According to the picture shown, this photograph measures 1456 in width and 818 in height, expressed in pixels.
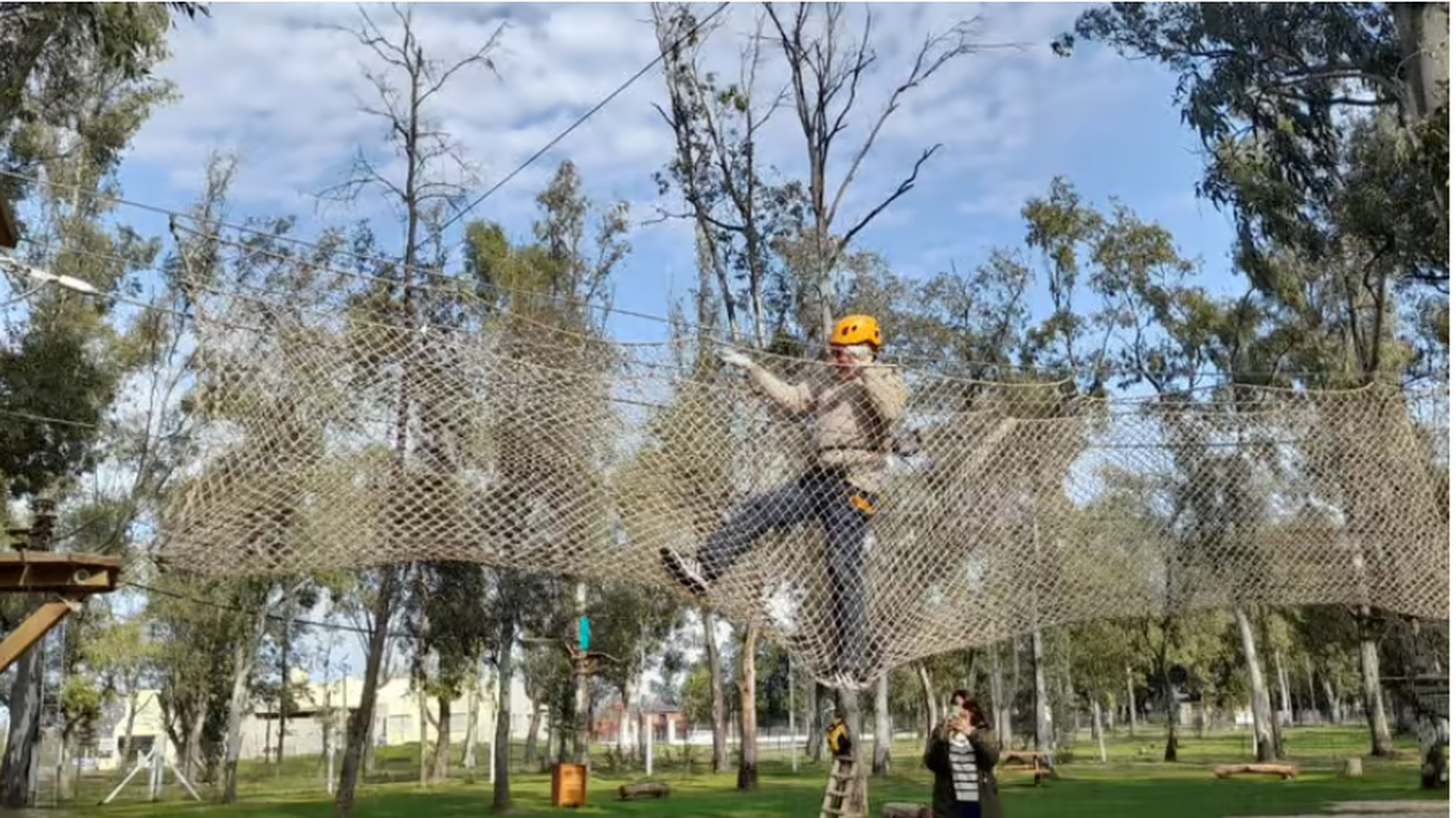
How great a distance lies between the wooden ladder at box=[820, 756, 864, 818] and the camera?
4770mm

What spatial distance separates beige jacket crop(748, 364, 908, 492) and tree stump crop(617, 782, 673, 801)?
10.5m

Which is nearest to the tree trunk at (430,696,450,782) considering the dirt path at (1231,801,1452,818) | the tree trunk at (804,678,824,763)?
the tree trunk at (804,678,824,763)

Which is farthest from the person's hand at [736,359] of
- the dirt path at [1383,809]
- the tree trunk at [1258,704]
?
the tree trunk at [1258,704]

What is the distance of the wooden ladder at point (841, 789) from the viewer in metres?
4.77

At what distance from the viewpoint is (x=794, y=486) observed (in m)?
4.33

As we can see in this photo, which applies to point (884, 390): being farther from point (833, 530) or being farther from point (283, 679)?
point (283, 679)

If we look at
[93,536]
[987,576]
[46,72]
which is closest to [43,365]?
[46,72]

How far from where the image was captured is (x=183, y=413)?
14469 millimetres

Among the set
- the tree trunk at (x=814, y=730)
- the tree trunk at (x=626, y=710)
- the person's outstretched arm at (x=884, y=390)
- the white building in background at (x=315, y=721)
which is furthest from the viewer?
the tree trunk at (x=814, y=730)

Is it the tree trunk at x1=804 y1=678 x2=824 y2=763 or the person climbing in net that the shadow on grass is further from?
the tree trunk at x1=804 y1=678 x2=824 y2=763

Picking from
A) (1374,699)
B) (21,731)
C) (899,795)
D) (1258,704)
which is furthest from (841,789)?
(1258,704)

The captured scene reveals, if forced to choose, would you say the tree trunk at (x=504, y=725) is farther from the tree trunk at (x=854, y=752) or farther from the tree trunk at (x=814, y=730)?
the tree trunk at (x=814, y=730)

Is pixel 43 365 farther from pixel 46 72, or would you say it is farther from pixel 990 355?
pixel 990 355

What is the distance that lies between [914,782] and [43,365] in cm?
1124
